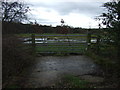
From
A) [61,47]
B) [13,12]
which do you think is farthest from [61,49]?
[13,12]

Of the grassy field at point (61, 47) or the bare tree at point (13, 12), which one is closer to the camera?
the bare tree at point (13, 12)

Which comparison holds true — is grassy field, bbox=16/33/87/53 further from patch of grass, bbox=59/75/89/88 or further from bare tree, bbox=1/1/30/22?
patch of grass, bbox=59/75/89/88

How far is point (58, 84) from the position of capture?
3629mm

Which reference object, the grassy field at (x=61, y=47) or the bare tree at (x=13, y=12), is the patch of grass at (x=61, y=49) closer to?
the grassy field at (x=61, y=47)

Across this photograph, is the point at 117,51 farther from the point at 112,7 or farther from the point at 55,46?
the point at 55,46

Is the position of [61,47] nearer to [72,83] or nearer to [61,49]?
[61,49]

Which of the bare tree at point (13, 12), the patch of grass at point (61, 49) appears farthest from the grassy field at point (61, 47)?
the bare tree at point (13, 12)

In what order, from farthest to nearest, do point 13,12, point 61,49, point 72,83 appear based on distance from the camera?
point 61,49 → point 13,12 → point 72,83

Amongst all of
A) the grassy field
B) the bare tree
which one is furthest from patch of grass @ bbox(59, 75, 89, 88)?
the grassy field

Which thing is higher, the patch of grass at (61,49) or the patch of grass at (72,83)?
the patch of grass at (61,49)

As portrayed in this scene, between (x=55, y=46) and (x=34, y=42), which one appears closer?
(x=34, y=42)

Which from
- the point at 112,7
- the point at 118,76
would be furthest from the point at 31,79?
the point at 112,7

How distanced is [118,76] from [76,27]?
34.3ft

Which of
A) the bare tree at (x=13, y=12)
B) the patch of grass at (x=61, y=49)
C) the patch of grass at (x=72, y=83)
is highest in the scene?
the bare tree at (x=13, y=12)
